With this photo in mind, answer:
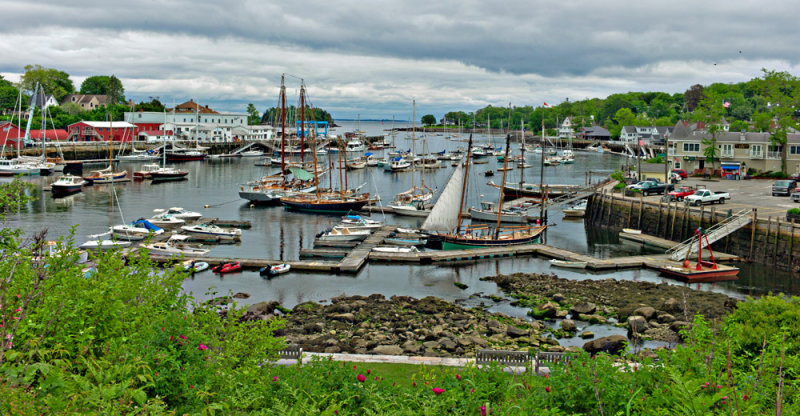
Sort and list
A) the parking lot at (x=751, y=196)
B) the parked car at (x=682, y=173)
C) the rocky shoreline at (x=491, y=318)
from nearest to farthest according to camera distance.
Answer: the rocky shoreline at (x=491, y=318) → the parking lot at (x=751, y=196) → the parked car at (x=682, y=173)

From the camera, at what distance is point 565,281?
37375 mm

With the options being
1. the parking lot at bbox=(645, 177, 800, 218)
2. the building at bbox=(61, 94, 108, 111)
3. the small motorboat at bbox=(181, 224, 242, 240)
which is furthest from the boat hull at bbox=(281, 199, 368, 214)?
the building at bbox=(61, 94, 108, 111)

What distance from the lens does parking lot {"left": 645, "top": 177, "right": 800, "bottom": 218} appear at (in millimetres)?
48737

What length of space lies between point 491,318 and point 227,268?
60.3 feet

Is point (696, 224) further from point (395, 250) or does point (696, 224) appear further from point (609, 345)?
point (609, 345)

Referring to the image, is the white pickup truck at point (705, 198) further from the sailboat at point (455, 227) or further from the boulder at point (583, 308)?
the boulder at point (583, 308)

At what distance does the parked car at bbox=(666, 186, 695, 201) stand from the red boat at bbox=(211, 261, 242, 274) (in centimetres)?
3762

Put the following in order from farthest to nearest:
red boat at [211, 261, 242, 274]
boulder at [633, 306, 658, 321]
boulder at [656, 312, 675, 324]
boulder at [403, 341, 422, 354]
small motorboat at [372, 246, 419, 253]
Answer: small motorboat at [372, 246, 419, 253], red boat at [211, 261, 242, 274], boulder at [633, 306, 658, 321], boulder at [656, 312, 675, 324], boulder at [403, 341, 422, 354]

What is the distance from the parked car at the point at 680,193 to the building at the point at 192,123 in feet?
370

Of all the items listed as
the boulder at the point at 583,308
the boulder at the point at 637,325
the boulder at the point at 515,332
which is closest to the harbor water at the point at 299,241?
the boulder at the point at 637,325

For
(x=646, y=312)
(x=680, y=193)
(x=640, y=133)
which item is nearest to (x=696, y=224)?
(x=680, y=193)

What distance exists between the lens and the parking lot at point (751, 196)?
1919 inches

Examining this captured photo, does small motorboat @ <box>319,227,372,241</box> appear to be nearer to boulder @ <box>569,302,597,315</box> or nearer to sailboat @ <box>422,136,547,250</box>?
sailboat @ <box>422,136,547,250</box>

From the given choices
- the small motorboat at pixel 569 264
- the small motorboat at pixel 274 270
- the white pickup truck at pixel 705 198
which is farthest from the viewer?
the white pickup truck at pixel 705 198
